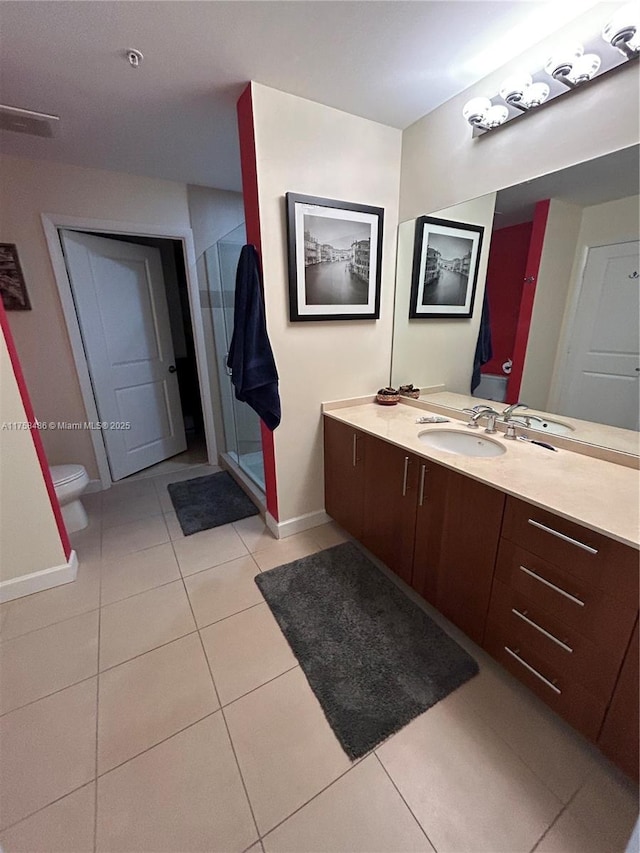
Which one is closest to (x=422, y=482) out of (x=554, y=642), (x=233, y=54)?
(x=554, y=642)

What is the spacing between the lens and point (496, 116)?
1.44 meters

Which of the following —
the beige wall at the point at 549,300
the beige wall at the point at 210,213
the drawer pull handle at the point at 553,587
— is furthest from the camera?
the beige wall at the point at 210,213

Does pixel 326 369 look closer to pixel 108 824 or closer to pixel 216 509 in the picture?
pixel 216 509

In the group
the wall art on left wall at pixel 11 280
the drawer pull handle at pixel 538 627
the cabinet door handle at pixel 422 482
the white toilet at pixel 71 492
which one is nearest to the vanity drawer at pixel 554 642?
the drawer pull handle at pixel 538 627

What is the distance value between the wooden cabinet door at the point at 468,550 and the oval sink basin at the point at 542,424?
0.56m

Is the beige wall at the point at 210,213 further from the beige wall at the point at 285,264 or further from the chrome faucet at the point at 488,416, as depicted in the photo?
the chrome faucet at the point at 488,416

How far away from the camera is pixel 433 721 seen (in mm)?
1181

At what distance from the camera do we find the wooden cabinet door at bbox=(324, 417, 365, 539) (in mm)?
1875

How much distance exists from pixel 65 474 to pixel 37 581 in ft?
2.30

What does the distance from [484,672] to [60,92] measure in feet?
10.1

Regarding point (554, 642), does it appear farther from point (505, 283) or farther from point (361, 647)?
point (505, 283)

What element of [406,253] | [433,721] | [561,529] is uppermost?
[406,253]

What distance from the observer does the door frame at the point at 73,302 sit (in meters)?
2.37

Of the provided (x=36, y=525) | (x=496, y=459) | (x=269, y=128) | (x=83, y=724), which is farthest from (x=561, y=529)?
(x=36, y=525)
